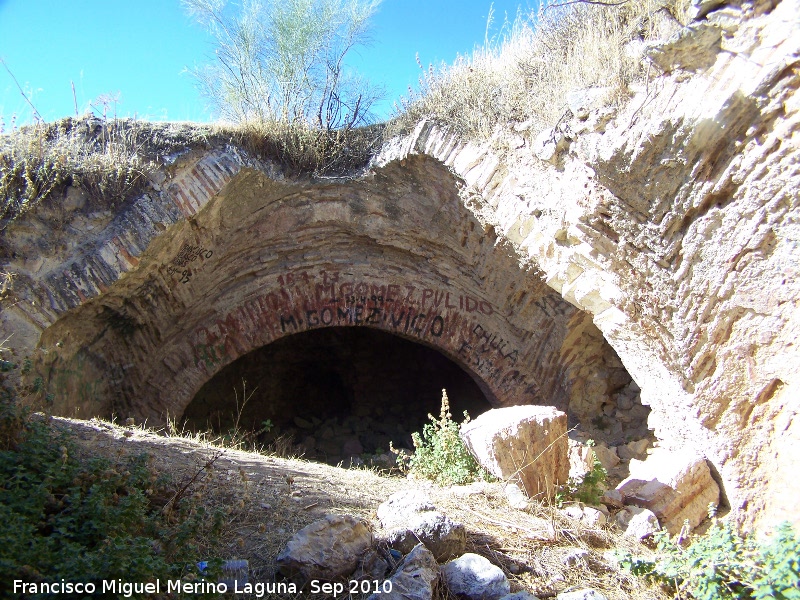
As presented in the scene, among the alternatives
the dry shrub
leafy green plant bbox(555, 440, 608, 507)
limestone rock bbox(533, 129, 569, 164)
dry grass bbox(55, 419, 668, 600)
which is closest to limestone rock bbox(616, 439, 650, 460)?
leafy green plant bbox(555, 440, 608, 507)

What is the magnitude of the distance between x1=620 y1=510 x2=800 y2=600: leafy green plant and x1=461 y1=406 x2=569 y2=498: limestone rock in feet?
2.84

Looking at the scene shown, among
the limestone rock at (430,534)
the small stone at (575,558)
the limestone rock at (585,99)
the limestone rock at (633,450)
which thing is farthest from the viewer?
the limestone rock at (633,450)

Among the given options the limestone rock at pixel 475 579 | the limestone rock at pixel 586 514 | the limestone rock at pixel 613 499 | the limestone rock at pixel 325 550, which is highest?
the limestone rock at pixel 613 499

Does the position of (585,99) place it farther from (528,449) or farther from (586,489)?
(586,489)

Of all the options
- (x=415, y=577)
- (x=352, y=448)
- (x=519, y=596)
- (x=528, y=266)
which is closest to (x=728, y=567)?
(x=519, y=596)

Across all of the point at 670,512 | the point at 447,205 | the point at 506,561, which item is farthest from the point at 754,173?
the point at 447,205

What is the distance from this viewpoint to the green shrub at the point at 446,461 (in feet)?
14.5

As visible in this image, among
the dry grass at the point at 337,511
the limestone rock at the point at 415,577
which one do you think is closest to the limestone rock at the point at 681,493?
the dry grass at the point at 337,511

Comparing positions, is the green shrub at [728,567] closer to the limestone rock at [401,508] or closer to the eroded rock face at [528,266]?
the eroded rock face at [528,266]

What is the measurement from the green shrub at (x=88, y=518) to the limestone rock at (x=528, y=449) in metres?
1.85

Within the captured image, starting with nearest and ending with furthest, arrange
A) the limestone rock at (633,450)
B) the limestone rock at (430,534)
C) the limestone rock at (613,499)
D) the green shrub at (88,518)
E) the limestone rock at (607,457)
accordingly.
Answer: the green shrub at (88,518) → the limestone rock at (430,534) → the limestone rock at (613,499) → the limestone rock at (607,457) → the limestone rock at (633,450)

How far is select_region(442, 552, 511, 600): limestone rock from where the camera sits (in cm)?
285

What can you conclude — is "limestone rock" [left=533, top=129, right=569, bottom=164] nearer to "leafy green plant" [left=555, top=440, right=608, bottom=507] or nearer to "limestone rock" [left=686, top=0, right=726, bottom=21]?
"limestone rock" [left=686, top=0, right=726, bottom=21]

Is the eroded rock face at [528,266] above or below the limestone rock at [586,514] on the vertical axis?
above
